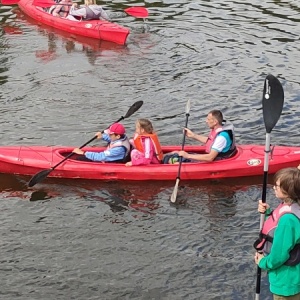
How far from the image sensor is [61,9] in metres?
15.8

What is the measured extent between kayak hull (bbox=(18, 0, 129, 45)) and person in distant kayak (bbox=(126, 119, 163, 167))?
631cm

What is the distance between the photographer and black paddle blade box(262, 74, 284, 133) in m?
4.87

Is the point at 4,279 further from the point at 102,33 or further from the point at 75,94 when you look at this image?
the point at 102,33

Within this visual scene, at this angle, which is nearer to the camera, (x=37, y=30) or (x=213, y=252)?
(x=213, y=252)

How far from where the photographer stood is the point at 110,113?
10711mm

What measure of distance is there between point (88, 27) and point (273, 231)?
11.3 m

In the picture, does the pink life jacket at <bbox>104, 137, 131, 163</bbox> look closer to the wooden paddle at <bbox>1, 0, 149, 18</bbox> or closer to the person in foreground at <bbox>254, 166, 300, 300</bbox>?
the person in foreground at <bbox>254, 166, 300, 300</bbox>

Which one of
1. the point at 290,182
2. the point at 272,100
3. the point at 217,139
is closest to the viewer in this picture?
the point at 290,182

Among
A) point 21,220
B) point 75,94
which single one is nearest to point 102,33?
point 75,94

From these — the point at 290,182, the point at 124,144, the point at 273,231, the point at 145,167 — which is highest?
the point at 290,182

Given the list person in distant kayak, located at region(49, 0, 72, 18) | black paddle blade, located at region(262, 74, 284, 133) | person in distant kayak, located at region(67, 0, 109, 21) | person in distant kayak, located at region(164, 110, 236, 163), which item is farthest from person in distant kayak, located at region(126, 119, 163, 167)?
person in distant kayak, located at region(49, 0, 72, 18)

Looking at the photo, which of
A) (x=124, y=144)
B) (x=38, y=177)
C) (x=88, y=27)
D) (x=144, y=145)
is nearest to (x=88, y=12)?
(x=88, y=27)

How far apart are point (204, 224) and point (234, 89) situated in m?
4.98

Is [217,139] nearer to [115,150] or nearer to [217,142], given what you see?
[217,142]
